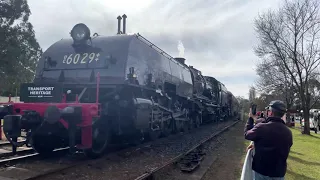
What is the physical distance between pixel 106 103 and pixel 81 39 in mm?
1825

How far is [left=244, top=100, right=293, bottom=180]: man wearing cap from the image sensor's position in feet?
10.3

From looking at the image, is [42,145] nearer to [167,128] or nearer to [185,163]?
[185,163]

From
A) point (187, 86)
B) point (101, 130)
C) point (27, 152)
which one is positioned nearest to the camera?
point (101, 130)

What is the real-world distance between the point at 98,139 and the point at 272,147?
4279 millimetres

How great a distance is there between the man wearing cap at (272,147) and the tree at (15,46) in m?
26.9

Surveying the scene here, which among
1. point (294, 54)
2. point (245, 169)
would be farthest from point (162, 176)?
point (294, 54)

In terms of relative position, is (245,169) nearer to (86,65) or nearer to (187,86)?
(86,65)

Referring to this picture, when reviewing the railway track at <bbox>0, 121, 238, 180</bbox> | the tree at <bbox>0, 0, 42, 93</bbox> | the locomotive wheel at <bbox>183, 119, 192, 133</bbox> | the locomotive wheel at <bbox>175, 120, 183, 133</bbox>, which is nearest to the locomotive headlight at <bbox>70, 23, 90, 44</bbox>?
the railway track at <bbox>0, 121, 238, 180</bbox>

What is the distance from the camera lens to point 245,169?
3676 mm

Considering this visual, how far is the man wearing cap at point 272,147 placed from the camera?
3.14 metres

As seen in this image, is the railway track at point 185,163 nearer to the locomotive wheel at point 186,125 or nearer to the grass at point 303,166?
the grass at point 303,166

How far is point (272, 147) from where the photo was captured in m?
3.13

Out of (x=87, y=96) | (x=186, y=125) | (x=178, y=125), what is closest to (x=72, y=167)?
(x=87, y=96)

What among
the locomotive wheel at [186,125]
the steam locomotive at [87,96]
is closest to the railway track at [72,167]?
the steam locomotive at [87,96]
